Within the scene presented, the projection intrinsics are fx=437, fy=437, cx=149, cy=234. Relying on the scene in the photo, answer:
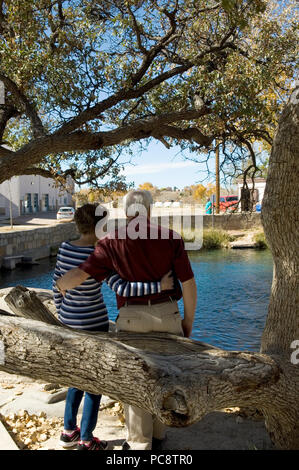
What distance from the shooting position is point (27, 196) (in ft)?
127

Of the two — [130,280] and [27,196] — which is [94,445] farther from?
[27,196]

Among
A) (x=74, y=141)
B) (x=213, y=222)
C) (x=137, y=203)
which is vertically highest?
(x=74, y=141)

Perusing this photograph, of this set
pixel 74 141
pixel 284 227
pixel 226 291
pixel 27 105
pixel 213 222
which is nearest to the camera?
pixel 284 227

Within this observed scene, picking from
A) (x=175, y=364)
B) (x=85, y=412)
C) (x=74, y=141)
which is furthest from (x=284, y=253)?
(x=74, y=141)

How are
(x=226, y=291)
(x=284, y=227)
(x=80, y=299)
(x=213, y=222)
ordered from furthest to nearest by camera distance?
(x=213, y=222)
(x=226, y=291)
(x=284, y=227)
(x=80, y=299)

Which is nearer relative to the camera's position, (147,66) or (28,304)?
(28,304)

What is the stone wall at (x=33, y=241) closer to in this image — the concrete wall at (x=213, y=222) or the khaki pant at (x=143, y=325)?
the concrete wall at (x=213, y=222)

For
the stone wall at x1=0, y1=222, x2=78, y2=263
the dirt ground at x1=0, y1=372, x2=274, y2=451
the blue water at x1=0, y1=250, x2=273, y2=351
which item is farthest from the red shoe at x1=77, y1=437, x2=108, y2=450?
the stone wall at x1=0, y1=222, x2=78, y2=263

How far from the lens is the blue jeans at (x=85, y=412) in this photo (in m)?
2.94

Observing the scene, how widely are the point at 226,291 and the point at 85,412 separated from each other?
32.7 feet

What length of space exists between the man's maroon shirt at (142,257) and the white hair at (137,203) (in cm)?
6

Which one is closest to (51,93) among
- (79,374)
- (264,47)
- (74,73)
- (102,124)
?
(74,73)

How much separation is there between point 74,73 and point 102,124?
1.01 m

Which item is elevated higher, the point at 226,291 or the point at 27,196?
the point at 27,196
